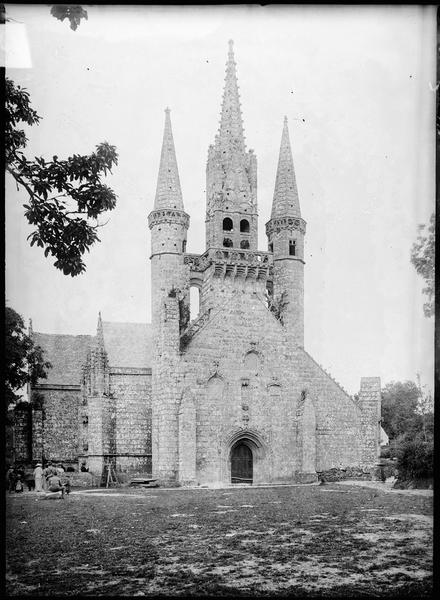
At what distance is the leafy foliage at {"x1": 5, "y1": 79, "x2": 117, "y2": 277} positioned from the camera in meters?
13.2

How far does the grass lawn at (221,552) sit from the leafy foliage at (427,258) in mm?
4257

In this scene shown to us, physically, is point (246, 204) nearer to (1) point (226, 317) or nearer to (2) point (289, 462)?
(1) point (226, 317)

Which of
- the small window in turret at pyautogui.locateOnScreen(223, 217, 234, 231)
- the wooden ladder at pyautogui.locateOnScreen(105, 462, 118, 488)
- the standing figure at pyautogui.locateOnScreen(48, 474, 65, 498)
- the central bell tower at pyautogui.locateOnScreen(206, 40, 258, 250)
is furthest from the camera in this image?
the small window in turret at pyautogui.locateOnScreen(223, 217, 234, 231)

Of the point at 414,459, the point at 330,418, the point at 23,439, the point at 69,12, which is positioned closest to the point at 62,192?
the point at 69,12

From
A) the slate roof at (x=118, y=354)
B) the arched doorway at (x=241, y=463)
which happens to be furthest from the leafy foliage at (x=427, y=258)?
the slate roof at (x=118, y=354)

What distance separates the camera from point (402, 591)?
1155 centimetres

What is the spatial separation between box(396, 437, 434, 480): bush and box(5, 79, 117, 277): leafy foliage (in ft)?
39.5

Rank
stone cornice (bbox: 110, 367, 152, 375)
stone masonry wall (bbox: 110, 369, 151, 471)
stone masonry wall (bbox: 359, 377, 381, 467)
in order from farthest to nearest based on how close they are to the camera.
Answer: stone cornice (bbox: 110, 367, 152, 375) < stone masonry wall (bbox: 110, 369, 151, 471) < stone masonry wall (bbox: 359, 377, 381, 467)

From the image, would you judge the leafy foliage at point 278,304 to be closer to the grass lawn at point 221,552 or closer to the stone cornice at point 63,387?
the stone cornice at point 63,387

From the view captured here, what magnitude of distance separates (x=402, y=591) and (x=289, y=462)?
24.8 m

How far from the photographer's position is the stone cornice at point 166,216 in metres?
43.3

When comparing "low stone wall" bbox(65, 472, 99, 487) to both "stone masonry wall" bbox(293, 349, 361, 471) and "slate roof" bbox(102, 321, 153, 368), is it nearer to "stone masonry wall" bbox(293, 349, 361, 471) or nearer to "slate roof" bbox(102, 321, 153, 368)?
"slate roof" bbox(102, 321, 153, 368)

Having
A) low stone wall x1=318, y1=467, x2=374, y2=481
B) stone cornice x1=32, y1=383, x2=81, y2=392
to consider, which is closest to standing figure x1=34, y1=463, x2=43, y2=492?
stone cornice x1=32, y1=383, x2=81, y2=392

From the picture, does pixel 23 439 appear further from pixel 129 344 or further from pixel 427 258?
pixel 427 258
